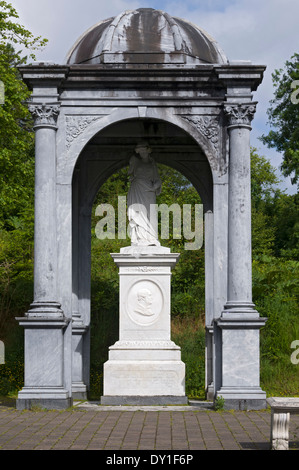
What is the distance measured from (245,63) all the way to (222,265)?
3479mm

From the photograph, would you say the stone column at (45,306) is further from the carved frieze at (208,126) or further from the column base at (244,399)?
the column base at (244,399)

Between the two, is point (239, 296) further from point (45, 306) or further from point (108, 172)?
point (108, 172)

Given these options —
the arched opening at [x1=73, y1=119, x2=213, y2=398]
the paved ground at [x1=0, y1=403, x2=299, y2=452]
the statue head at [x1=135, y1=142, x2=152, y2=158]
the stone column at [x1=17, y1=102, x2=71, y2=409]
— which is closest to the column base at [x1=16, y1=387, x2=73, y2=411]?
the stone column at [x1=17, y1=102, x2=71, y2=409]

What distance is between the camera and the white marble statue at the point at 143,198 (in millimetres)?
15765

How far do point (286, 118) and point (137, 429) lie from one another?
23.6m

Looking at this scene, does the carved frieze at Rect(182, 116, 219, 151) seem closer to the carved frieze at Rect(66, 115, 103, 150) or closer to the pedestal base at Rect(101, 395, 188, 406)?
the carved frieze at Rect(66, 115, 103, 150)

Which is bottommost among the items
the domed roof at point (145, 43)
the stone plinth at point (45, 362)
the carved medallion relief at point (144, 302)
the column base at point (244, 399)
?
the column base at point (244, 399)

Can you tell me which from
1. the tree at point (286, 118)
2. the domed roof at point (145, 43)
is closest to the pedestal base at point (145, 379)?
Result: the domed roof at point (145, 43)

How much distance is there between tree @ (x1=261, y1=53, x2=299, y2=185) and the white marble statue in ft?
Answer: 48.3

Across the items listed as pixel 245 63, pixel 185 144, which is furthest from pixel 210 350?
pixel 245 63

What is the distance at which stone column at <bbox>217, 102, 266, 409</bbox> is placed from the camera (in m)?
13.6

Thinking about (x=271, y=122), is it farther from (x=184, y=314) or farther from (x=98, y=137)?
(x=98, y=137)

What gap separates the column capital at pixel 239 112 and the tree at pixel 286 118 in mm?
15903

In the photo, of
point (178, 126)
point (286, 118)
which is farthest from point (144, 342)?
point (286, 118)
